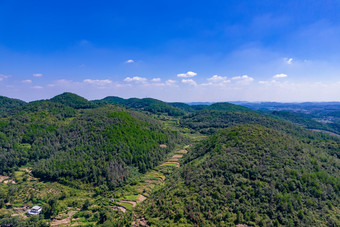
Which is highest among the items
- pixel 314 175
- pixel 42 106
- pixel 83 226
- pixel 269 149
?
pixel 42 106

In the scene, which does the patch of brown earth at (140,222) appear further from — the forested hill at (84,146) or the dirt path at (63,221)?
the forested hill at (84,146)

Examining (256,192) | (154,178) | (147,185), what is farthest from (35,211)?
(256,192)

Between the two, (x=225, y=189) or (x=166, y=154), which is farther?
(x=166, y=154)

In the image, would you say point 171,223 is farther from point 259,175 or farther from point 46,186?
point 46,186

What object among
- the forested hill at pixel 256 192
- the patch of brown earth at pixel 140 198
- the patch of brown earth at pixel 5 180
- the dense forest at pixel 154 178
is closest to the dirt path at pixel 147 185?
the patch of brown earth at pixel 140 198

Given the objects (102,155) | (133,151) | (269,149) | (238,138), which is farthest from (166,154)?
(269,149)

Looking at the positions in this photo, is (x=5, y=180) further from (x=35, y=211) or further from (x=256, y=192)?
(x=256, y=192)

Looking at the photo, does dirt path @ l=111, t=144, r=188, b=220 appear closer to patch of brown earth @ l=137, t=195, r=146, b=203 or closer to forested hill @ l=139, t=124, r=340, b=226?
patch of brown earth @ l=137, t=195, r=146, b=203
